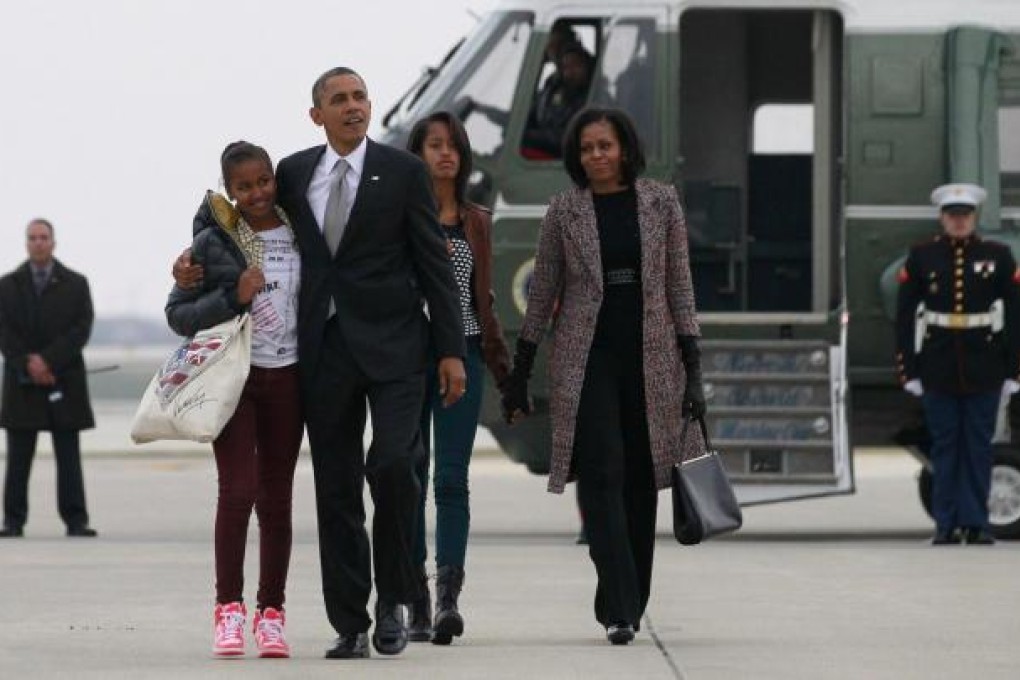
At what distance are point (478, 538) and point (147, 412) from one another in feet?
24.5

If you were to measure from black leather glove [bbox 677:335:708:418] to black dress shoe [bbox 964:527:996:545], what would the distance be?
545cm

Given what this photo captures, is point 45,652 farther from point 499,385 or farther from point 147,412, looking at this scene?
point 499,385

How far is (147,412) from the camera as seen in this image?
350 inches

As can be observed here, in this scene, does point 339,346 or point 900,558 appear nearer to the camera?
point 339,346

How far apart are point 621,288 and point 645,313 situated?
126 mm

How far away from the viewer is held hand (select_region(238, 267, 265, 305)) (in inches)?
350

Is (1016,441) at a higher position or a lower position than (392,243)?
lower

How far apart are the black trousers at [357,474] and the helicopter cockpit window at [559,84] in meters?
6.36

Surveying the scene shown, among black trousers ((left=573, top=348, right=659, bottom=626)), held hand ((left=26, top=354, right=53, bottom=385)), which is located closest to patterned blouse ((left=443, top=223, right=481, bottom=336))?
black trousers ((left=573, top=348, right=659, bottom=626))

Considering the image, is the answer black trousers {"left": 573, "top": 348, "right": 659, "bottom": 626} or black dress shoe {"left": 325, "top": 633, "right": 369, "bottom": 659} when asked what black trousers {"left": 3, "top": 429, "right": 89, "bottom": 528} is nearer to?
black trousers {"left": 573, "top": 348, "right": 659, "bottom": 626}

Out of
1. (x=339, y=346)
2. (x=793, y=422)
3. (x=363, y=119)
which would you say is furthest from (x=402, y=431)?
(x=793, y=422)

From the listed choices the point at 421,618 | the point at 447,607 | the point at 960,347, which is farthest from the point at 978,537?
the point at 447,607

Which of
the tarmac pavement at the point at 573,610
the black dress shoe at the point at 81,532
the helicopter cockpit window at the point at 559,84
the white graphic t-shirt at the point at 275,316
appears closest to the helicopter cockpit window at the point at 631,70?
the helicopter cockpit window at the point at 559,84

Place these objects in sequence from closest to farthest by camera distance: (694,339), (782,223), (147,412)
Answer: (147,412) < (694,339) < (782,223)
